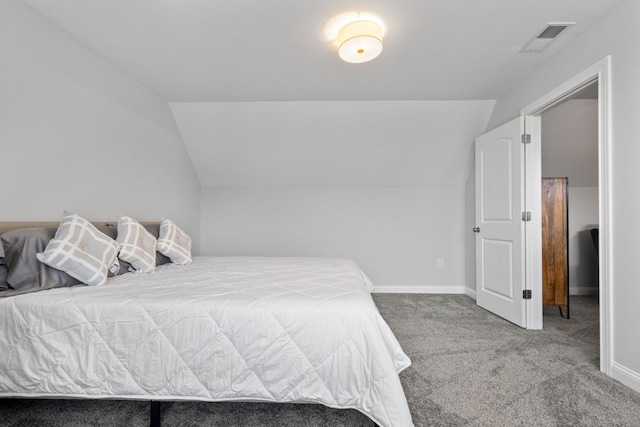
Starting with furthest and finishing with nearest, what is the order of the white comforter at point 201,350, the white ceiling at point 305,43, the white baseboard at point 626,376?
the white ceiling at point 305,43 < the white baseboard at point 626,376 < the white comforter at point 201,350

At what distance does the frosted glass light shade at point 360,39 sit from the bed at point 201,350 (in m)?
1.58

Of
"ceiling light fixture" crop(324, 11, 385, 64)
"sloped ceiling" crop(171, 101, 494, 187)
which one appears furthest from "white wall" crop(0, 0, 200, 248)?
"ceiling light fixture" crop(324, 11, 385, 64)

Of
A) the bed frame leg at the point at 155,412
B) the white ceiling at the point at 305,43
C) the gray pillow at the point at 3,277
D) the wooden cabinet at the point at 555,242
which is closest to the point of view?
the bed frame leg at the point at 155,412

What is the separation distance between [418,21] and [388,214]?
2.42 meters

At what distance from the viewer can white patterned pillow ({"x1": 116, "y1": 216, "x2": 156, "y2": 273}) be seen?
6.56ft

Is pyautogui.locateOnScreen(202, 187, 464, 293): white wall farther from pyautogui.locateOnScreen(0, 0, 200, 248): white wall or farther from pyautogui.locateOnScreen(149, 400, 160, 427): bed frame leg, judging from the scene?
pyautogui.locateOnScreen(149, 400, 160, 427): bed frame leg

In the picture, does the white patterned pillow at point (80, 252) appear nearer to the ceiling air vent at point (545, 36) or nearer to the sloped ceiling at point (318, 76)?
the sloped ceiling at point (318, 76)

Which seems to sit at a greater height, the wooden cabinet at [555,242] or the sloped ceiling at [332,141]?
the sloped ceiling at [332,141]

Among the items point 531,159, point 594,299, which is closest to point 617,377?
point 531,159

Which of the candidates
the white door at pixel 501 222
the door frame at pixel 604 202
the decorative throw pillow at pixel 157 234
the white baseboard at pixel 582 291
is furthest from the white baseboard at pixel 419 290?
the decorative throw pillow at pixel 157 234

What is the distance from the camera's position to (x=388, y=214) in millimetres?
3941

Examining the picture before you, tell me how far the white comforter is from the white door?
2.05 metres

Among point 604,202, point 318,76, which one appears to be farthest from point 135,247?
point 604,202

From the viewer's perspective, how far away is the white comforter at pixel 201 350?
1.25 metres
